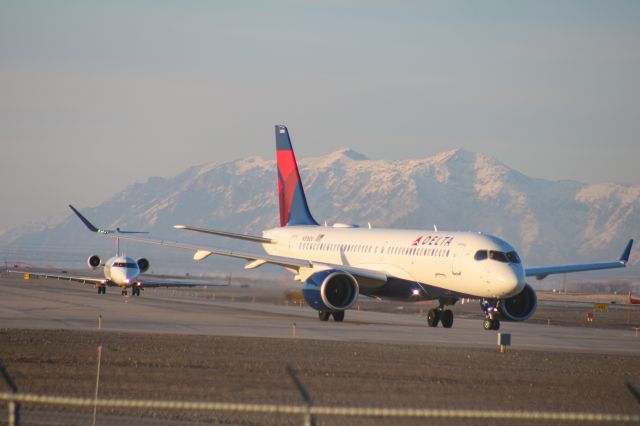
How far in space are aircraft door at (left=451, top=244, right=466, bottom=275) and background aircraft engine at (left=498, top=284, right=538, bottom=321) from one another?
226 centimetres

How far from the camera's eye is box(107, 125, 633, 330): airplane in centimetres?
4209

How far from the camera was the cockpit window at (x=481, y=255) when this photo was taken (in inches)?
1655

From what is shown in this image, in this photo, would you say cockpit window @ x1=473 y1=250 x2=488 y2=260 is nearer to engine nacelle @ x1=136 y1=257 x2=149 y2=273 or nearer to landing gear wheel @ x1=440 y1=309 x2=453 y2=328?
landing gear wheel @ x1=440 y1=309 x2=453 y2=328

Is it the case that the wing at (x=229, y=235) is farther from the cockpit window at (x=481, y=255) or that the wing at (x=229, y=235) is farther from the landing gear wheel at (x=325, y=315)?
the cockpit window at (x=481, y=255)

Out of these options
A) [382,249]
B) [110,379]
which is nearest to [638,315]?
[382,249]

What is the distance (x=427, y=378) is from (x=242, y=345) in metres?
7.72

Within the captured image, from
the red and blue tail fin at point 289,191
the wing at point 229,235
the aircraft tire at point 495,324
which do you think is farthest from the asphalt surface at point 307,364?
the red and blue tail fin at point 289,191

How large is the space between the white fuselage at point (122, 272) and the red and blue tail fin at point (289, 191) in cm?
1267

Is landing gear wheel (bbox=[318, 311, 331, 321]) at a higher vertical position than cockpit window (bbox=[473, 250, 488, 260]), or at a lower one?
lower

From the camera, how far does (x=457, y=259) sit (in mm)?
43062

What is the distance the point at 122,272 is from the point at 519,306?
100 ft

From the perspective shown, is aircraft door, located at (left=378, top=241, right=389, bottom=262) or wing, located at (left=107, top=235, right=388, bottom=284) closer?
wing, located at (left=107, top=235, right=388, bottom=284)

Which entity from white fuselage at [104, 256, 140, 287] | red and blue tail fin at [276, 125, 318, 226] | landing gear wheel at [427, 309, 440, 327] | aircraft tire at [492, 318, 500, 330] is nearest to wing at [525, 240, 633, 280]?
aircraft tire at [492, 318, 500, 330]

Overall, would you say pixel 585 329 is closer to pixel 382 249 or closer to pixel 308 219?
pixel 382 249
